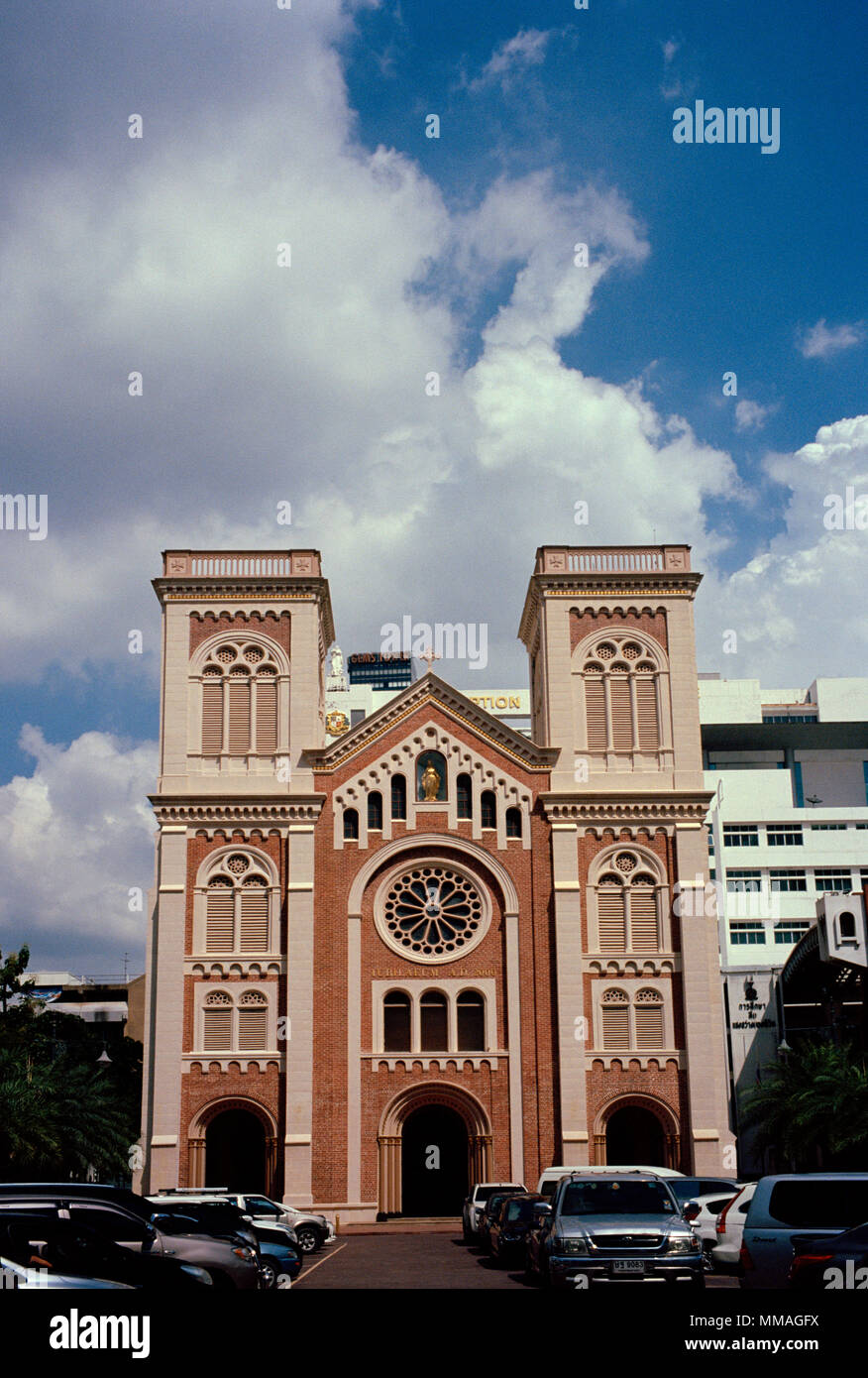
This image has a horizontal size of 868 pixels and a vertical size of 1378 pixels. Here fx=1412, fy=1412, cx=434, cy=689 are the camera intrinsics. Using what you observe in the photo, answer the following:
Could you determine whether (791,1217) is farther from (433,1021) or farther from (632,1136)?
(632,1136)

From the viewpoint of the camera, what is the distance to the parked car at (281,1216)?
95.8ft

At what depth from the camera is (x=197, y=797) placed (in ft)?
155

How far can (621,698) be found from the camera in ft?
162

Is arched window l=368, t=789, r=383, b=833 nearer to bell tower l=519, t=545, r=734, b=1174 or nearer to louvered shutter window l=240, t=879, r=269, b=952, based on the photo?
louvered shutter window l=240, t=879, r=269, b=952

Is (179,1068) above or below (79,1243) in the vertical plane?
above

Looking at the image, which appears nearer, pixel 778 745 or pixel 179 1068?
pixel 179 1068

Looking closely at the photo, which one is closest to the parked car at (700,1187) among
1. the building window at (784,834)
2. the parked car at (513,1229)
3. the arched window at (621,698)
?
the parked car at (513,1229)

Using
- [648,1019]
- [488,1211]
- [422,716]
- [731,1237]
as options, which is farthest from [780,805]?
[731,1237]

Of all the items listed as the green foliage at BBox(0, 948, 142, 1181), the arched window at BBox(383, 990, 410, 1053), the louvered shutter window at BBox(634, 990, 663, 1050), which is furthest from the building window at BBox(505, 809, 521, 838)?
the green foliage at BBox(0, 948, 142, 1181)

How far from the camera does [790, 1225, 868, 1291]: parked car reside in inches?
508

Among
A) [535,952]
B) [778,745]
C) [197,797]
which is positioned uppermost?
[778,745]

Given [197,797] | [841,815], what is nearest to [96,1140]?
[197,797]
